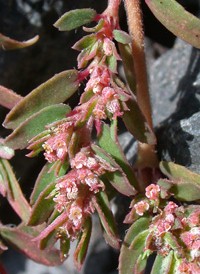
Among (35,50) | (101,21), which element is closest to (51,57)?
(35,50)

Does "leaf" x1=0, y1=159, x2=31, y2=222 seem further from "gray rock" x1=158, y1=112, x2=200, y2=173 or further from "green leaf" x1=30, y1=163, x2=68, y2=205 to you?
"gray rock" x1=158, y1=112, x2=200, y2=173

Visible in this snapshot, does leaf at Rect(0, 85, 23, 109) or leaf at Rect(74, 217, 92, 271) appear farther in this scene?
leaf at Rect(0, 85, 23, 109)

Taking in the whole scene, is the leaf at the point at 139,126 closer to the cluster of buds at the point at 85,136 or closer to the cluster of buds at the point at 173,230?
the cluster of buds at the point at 85,136

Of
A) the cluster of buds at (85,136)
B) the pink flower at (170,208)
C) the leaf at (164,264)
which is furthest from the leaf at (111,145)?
the leaf at (164,264)

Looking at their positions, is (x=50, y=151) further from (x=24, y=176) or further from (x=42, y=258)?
(x=24, y=176)

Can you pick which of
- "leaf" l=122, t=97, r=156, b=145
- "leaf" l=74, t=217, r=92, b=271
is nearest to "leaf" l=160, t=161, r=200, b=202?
"leaf" l=122, t=97, r=156, b=145

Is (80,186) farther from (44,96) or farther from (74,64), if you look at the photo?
(74,64)
